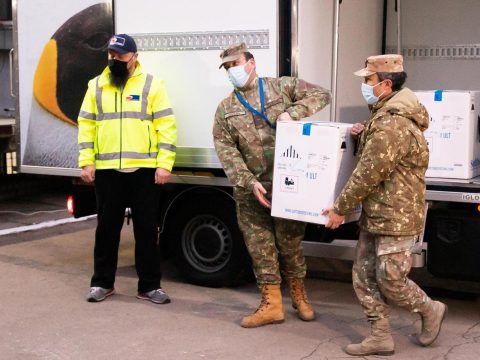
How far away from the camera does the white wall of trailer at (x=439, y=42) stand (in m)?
7.09

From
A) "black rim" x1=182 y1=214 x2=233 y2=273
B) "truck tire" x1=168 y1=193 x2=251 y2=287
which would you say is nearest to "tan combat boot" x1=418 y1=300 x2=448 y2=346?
"truck tire" x1=168 y1=193 x2=251 y2=287

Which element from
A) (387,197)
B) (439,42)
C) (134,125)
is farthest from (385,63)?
(439,42)

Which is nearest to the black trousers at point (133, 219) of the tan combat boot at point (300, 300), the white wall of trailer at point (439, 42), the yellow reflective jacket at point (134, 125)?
the yellow reflective jacket at point (134, 125)

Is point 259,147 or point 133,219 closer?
point 259,147

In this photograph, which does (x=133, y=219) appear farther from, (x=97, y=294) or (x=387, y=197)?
(x=387, y=197)

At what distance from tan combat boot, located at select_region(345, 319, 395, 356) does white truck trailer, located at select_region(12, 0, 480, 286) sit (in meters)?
0.78

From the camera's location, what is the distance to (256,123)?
19.5 ft

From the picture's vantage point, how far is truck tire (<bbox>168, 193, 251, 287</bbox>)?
693 centimetres

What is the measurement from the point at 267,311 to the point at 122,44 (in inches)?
85.0

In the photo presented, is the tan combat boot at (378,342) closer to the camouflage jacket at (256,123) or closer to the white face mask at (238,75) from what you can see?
the camouflage jacket at (256,123)

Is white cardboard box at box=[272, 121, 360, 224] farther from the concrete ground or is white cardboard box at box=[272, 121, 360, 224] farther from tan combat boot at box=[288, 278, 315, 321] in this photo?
the concrete ground

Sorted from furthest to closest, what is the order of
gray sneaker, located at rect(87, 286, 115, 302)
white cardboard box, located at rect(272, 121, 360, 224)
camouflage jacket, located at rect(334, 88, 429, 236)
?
gray sneaker, located at rect(87, 286, 115, 302) → white cardboard box, located at rect(272, 121, 360, 224) → camouflage jacket, located at rect(334, 88, 429, 236)

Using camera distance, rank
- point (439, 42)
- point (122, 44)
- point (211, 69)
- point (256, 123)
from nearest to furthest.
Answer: point (256, 123) < point (122, 44) < point (211, 69) < point (439, 42)

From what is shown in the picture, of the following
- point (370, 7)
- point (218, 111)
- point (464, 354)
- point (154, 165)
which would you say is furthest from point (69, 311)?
point (370, 7)
